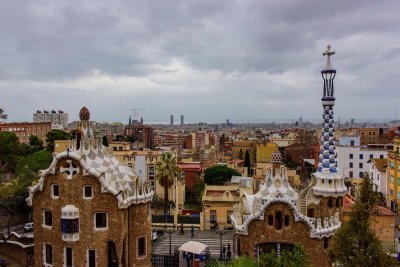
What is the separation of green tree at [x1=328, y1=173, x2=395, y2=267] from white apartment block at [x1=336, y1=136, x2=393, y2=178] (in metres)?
54.4

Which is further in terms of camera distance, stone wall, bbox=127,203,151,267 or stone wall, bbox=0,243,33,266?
stone wall, bbox=0,243,33,266

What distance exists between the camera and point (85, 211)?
23.4 meters

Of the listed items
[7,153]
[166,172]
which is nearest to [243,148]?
[7,153]

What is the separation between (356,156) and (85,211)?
191 feet

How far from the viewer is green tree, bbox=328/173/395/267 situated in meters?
15.9

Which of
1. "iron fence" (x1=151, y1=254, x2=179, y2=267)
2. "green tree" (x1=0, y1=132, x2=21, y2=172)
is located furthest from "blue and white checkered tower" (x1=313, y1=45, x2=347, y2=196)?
"green tree" (x1=0, y1=132, x2=21, y2=172)

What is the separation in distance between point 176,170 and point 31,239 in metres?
16.2

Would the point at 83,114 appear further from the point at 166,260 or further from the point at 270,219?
the point at 270,219

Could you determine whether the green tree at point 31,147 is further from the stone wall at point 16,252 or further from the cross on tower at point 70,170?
the cross on tower at point 70,170

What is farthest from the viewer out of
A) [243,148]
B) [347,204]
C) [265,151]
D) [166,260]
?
[243,148]

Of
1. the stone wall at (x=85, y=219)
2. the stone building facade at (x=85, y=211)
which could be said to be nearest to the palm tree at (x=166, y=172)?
the stone building facade at (x=85, y=211)

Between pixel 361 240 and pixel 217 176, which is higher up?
pixel 361 240

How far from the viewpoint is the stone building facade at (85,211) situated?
76.9 feet

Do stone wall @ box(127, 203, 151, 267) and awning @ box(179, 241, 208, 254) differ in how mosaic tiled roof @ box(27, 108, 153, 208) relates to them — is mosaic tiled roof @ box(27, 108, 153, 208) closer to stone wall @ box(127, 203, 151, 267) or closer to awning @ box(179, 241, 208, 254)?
stone wall @ box(127, 203, 151, 267)
